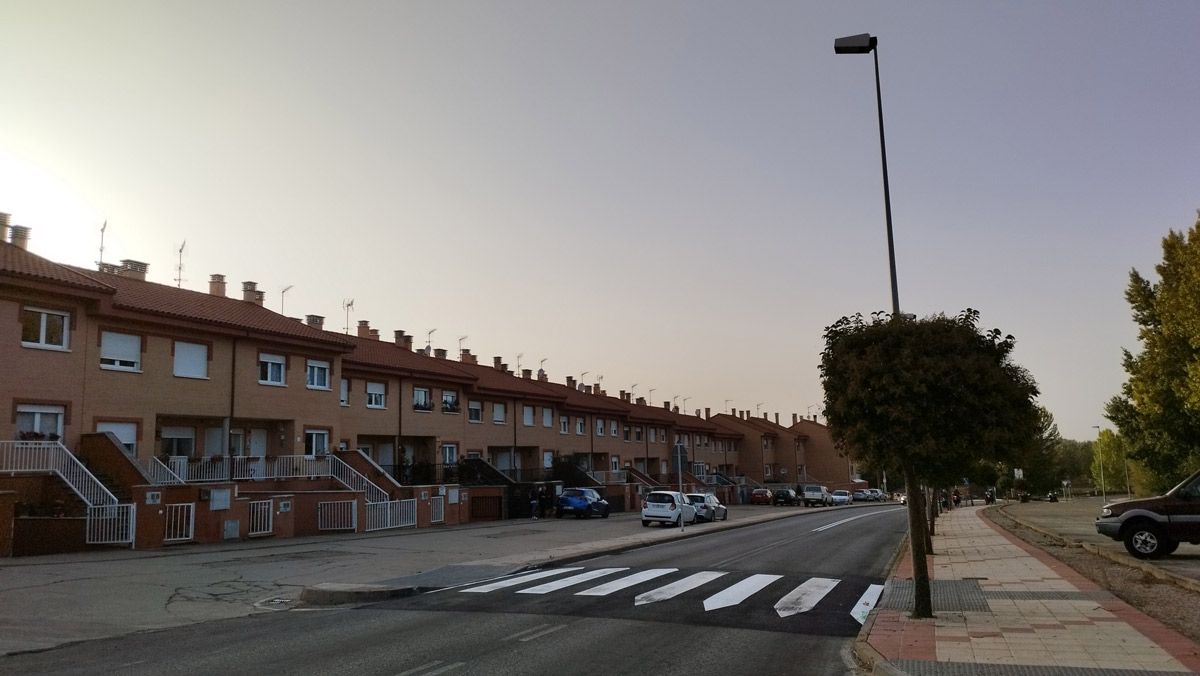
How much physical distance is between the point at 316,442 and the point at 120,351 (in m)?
9.25

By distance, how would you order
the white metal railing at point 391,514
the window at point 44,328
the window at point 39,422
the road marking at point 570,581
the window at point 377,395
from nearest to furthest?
the road marking at point 570,581, the window at point 39,422, the window at point 44,328, the white metal railing at point 391,514, the window at point 377,395

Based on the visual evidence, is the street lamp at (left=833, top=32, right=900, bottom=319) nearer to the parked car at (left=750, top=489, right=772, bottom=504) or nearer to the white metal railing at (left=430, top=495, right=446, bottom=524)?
the white metal railing at (left=430, top=495, right=446, bottom=524)

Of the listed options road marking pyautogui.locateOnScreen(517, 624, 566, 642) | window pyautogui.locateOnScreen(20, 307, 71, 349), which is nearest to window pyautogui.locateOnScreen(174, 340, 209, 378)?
window pyautogui.locateOnScreen(20, 307, 71, 349)

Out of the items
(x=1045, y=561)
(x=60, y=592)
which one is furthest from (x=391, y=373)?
(x=1045, y=561)

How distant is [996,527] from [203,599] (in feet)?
92.5

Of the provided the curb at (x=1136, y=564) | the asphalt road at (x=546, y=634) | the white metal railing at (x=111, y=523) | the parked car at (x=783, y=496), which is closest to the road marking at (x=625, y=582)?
the asphalt road at (x=546, y=634)

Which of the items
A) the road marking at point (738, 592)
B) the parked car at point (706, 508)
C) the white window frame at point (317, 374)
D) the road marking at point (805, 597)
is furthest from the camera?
the parked car at point (706, 508)

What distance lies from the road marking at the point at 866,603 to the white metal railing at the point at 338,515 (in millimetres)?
19564

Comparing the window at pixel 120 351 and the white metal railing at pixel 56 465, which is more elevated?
the window at pixel 120 351

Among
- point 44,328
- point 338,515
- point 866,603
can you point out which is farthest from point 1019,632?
point 44,328

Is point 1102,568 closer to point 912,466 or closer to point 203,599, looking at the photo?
point 912,466

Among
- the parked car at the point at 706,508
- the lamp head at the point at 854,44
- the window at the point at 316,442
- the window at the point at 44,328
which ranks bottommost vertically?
the parked car at the point at 706,508

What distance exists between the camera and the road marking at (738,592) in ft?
42.1

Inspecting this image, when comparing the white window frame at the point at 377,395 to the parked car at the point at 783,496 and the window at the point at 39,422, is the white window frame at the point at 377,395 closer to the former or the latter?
the window at the point at 39,422
